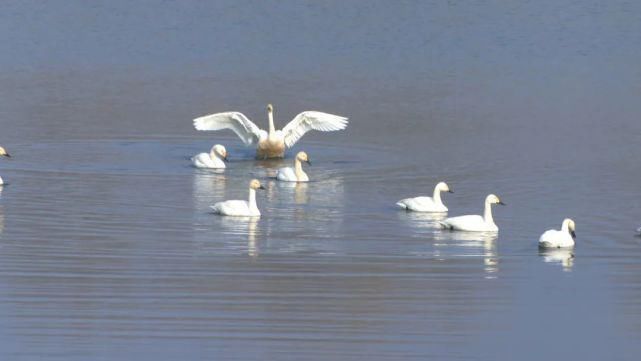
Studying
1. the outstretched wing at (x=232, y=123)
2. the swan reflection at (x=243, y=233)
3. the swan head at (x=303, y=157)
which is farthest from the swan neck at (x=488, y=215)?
the outstretched wing at (x=232, y=123)

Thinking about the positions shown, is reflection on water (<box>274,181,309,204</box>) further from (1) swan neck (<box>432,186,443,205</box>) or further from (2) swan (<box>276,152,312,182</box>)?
(1) swan neck (<box>432,186,443,205</box>)

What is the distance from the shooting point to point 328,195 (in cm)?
2462

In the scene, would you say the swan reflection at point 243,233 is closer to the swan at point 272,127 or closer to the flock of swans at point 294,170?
the flock of swans at point 294,170

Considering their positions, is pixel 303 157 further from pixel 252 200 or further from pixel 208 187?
pixel 252 200

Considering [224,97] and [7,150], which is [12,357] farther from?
[224,97]

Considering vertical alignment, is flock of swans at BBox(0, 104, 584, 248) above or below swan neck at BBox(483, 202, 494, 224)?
above

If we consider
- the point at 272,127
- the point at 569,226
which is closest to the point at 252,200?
the point at 569,226

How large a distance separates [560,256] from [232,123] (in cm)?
1165

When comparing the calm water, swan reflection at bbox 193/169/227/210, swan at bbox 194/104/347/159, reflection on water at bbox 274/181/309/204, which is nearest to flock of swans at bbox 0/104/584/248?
swan at bbox 194/104/347/159

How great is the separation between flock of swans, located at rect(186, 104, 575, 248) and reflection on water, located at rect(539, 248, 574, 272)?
64 millimetres

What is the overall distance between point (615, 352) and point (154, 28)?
38.1 meters

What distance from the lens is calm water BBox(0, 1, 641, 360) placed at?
16.0 metres

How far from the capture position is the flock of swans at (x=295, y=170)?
2117 cm

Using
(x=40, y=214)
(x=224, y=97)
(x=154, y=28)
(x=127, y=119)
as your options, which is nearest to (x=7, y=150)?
(x=127, y=119)
